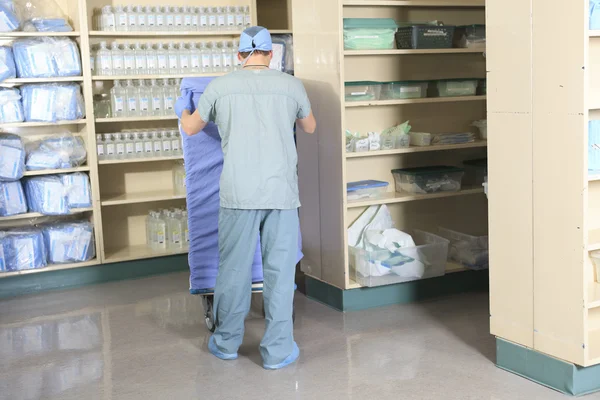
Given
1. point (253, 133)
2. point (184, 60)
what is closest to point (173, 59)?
point (184, 60)

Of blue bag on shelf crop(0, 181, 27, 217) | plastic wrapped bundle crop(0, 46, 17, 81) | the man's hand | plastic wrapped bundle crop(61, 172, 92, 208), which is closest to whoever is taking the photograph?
the man's hand

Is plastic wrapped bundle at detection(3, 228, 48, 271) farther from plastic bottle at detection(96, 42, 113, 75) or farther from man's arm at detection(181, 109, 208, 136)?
man's arm at detection(181, 109, 208, 136)

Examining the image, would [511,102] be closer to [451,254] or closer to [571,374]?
[571,374]

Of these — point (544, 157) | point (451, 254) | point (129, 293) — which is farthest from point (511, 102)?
point (129, 293)

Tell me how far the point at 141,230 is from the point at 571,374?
4202 millimetres

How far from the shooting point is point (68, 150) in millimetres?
6180

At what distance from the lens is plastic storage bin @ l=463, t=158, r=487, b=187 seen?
5.90 m

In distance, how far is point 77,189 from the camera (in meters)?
6.21

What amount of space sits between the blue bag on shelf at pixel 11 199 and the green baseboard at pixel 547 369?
12.4ft

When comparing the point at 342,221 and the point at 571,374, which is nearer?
the point at 571,374

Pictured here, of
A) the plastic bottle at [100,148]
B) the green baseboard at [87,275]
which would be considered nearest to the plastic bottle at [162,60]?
the plastic bottle at [100,148]

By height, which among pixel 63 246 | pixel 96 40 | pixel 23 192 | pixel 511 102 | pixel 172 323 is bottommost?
pixel 172 323

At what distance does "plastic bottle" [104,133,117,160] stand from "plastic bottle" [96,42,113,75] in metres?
0.50

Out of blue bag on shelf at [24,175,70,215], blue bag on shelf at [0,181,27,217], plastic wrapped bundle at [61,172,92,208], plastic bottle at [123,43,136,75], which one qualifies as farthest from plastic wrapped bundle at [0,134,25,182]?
plastic bottle at [123,43,136,75]
